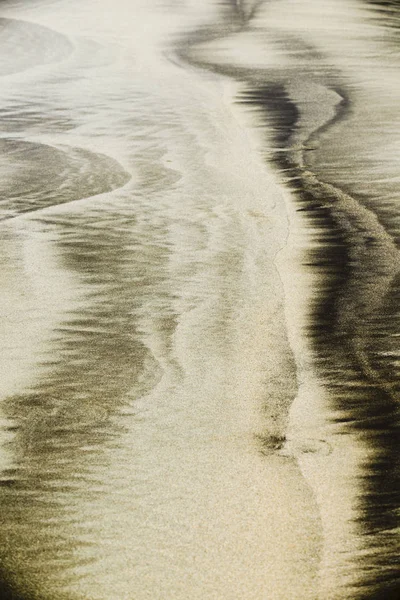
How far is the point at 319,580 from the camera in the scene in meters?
0.80

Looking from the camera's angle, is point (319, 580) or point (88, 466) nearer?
point (319, 580)

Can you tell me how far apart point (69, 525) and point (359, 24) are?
3.78m

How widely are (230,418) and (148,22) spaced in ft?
11.7

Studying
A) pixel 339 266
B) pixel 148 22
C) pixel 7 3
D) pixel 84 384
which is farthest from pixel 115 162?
pixel 7 3

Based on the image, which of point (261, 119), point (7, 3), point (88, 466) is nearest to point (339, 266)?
point (88, 466)

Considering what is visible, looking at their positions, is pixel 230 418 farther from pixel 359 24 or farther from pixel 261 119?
pixel 359 24

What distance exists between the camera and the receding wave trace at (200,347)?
2.77ft

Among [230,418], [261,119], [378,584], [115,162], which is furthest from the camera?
[261,119]

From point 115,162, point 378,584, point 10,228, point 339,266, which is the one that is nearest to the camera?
point 378,584

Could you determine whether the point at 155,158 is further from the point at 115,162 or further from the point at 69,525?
the point at 69,525

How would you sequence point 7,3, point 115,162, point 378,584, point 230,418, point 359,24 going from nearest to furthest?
point 378,584
point 230,418
point 115,162
point 359,24
point 7,3

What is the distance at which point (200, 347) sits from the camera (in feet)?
4.19

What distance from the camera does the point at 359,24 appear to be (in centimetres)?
430

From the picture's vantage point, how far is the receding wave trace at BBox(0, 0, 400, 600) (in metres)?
0.85
